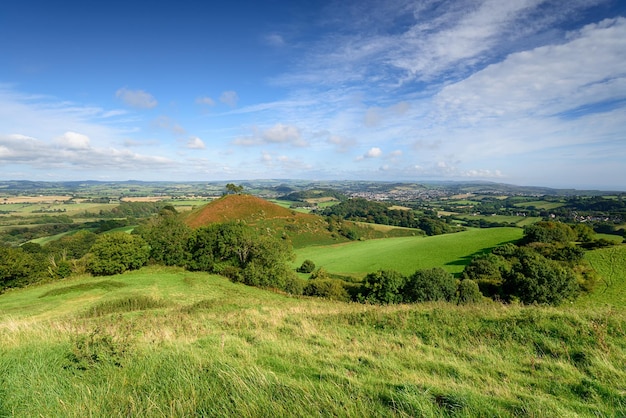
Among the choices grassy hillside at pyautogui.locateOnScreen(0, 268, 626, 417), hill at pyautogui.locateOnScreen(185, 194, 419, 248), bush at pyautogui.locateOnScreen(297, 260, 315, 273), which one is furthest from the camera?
hill at pyautogui.locateOnScreen(185, 194, 419, 248)

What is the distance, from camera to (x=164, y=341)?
7156 mm

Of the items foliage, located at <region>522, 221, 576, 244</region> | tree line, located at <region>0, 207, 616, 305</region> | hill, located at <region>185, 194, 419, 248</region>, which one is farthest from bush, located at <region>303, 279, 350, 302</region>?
hill, located at <region>185, 194, 419, 248</region>

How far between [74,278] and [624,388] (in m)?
45.5

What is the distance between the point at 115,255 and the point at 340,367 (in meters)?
40.3

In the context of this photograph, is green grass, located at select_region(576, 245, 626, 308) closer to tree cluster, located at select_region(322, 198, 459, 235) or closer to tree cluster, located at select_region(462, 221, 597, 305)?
tree cluster, located at select_region(462, 221, 597, 305)

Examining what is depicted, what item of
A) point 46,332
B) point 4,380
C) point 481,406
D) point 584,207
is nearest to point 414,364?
point 481,406

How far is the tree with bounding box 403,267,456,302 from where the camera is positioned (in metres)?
30.5

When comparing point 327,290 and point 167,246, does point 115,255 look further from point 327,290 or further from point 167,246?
point 327,290

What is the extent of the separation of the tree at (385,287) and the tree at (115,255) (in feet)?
105

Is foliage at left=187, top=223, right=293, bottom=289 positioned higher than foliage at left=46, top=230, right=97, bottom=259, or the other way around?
foliage at left=187, top=223, right=293, bottom=289

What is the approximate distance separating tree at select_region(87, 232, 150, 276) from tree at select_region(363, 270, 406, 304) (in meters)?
31.9

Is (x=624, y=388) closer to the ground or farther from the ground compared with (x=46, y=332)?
farther from the ground

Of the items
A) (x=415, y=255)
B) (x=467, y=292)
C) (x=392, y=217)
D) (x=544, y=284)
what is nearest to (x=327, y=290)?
(x=467, y=292)

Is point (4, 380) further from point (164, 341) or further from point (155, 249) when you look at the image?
point (155, 249)
